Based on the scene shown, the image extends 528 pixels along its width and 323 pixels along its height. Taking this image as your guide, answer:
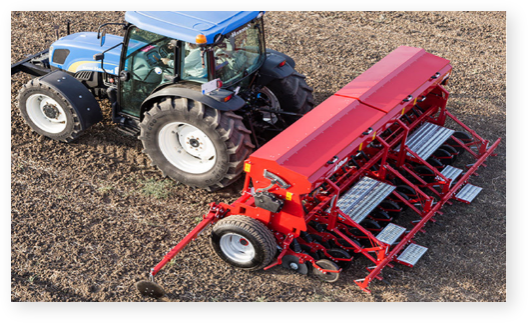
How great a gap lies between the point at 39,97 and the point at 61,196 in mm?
1477

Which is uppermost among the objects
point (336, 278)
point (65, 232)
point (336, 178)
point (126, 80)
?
point (126, 80)

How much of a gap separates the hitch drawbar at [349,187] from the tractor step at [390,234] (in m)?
0.01

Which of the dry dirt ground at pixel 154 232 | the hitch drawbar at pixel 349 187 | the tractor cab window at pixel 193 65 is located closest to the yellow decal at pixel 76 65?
the dry dirt ground at pixel 154 232

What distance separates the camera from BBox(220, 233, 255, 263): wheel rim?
18.4ft

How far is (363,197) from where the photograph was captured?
5.95 m

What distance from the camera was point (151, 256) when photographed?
5.88m

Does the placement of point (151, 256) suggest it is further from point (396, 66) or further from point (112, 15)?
point (112, 15)

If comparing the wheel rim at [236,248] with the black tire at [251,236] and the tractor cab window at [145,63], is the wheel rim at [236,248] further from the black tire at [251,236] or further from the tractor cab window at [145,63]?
the tractor cab window at [145,63]

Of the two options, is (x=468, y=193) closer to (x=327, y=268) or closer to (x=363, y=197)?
(x=363, y=197)

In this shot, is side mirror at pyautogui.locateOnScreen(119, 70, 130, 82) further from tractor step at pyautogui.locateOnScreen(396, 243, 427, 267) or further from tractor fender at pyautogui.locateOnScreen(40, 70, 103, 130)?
tractor step at pyautogui.locateOnScreen(396, 243, 427, 267)

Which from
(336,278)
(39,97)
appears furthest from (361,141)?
(39,97)

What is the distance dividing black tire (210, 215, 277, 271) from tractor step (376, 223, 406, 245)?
40.3 inches

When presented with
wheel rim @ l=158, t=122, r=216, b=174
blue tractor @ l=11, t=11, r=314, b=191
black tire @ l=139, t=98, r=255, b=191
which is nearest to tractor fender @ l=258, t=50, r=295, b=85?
blue tractor @ l=11, t=11, r=314, b=191

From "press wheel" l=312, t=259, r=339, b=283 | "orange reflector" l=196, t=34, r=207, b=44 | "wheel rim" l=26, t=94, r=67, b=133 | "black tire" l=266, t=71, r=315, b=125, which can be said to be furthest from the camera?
"wheel rim" l=26, t=94, r=67, b=133
